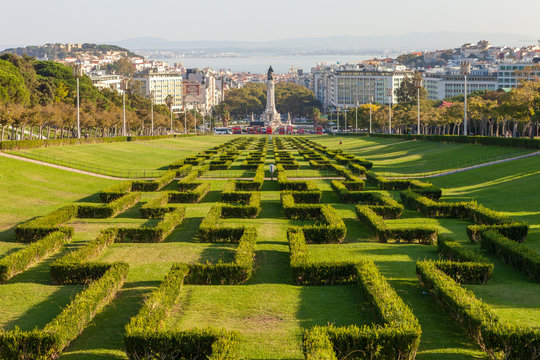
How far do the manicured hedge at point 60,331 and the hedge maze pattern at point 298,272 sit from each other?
1.0 inches

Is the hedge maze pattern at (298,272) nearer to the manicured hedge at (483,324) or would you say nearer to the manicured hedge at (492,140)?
the manicured hedge at (483,324)

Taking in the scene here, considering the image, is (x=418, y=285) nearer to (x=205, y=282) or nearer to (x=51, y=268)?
(x=205, y=282)

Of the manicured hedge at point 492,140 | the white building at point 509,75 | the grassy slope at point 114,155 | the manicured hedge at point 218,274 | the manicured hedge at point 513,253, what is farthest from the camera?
the white building at point 509,75

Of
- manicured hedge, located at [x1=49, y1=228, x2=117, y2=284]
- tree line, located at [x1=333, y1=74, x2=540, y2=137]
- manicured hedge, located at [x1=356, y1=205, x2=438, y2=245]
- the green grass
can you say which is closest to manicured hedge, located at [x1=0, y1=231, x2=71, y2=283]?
manicured hedge, located at [x1=49, y1=228, x2=117, y2=284]

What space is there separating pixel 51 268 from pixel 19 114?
167 feet

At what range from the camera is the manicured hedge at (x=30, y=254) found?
19.0 metres

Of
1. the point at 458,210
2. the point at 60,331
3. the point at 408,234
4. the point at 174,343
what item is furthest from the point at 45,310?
the point at 458,210

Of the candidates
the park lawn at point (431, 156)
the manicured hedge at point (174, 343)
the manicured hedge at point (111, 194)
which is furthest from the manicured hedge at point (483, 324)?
the park lawn at point (431, 156)

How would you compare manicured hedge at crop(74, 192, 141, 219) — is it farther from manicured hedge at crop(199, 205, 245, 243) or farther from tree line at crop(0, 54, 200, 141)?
tree line at crop(0, 54, 200, 141)

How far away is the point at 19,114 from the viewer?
64375mm

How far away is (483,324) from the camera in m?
13.1

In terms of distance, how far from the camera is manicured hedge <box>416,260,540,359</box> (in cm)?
1220

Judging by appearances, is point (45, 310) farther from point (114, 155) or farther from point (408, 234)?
point (114, 155)

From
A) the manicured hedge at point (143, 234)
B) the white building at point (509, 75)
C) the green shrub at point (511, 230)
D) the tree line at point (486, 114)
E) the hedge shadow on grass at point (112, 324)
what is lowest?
the hedge shadow on grass at point (112, 324)
